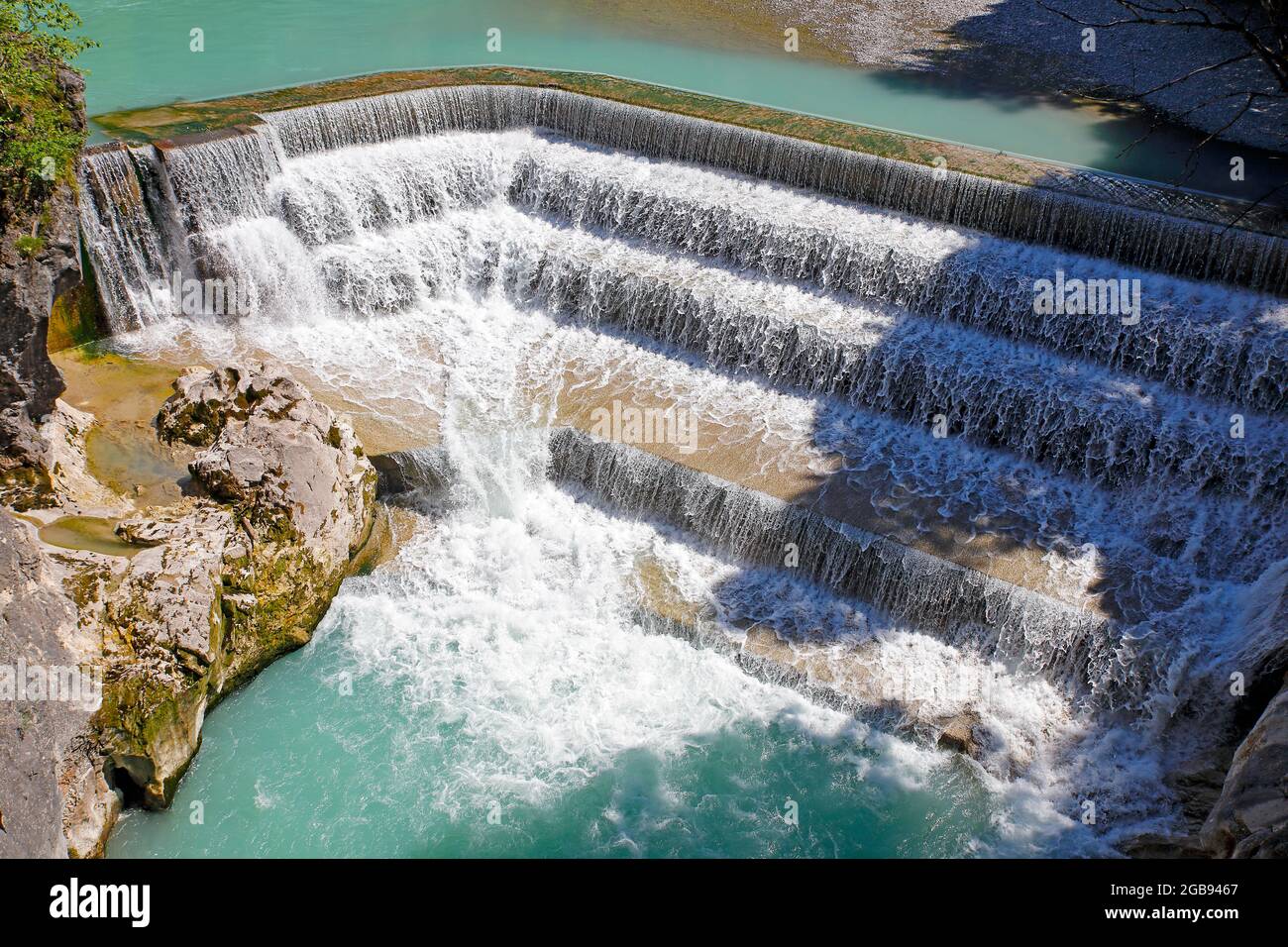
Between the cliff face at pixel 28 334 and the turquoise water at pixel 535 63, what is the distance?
4.91 meters

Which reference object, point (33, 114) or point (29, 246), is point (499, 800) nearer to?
point (29, 246)

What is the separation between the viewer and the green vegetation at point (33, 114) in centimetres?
783

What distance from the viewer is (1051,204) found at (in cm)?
1069

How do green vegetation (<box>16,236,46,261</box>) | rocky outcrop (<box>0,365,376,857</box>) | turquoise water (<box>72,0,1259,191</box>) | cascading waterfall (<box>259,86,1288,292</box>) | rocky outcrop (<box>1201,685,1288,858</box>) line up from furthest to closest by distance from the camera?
1. turquoise water (<box>72,0,1259,191</box>)
2. cascading waterfall (<box>259,86,1288,292</box>)
3. green vegetation (<box>16,236,46,261</box>)
4. rocky outcrop (<box>0,365,376,857</box>)
5. rocky outcrop (<box>1201,685,1288,858</box>)

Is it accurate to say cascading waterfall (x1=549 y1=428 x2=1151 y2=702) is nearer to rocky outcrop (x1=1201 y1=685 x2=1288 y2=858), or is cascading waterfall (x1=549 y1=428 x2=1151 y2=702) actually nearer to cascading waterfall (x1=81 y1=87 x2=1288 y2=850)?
cascading waterfall (x1=81 y1=87 x2=1288 y2=850)

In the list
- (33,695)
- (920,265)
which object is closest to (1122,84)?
(920,265)

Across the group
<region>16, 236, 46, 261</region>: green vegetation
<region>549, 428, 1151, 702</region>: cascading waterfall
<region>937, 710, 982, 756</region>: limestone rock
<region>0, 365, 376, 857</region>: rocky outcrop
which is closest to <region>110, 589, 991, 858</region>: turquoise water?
<region>937, 710, 982, 756</region>: limestone rock

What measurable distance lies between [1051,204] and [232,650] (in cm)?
925

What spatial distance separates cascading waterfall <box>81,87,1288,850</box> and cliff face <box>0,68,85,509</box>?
204cm

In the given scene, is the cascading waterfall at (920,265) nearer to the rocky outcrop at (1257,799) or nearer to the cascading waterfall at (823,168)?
the cascading waterfall at (823,168)

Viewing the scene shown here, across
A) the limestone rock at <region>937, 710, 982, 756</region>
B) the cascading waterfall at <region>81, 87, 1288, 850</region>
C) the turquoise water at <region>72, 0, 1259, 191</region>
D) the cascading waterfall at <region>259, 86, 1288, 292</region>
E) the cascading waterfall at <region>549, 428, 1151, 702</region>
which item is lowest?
the limestone rock at <region>937, 710, 982, 756</region>

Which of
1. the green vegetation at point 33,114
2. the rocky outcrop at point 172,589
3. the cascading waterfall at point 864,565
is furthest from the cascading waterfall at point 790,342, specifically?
the green vegetation at point 33,114

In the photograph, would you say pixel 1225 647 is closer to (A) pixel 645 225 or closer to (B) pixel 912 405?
(B) pixel 912 405

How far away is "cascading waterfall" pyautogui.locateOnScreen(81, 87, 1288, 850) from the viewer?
8.55m
